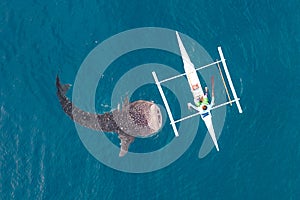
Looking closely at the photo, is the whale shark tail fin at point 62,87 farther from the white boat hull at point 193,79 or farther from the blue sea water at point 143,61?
the white boat hull at point 193,79

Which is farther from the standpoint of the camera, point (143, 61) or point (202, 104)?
point (143, 61)

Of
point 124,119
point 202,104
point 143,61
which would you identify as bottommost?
point 202,104

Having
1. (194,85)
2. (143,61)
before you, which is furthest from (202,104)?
(143,61)

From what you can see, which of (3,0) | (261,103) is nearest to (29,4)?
(3,0)

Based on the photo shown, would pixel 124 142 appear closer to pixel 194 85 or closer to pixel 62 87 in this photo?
pixel 62 87

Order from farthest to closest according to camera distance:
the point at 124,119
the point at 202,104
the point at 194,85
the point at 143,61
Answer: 1. the point at 124,119
2. the point at 143,61
3. the point at 194,85
4. the point at 202,104

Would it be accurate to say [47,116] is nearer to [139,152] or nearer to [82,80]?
[82,80]

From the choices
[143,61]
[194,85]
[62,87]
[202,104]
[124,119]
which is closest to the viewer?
[202,104]
